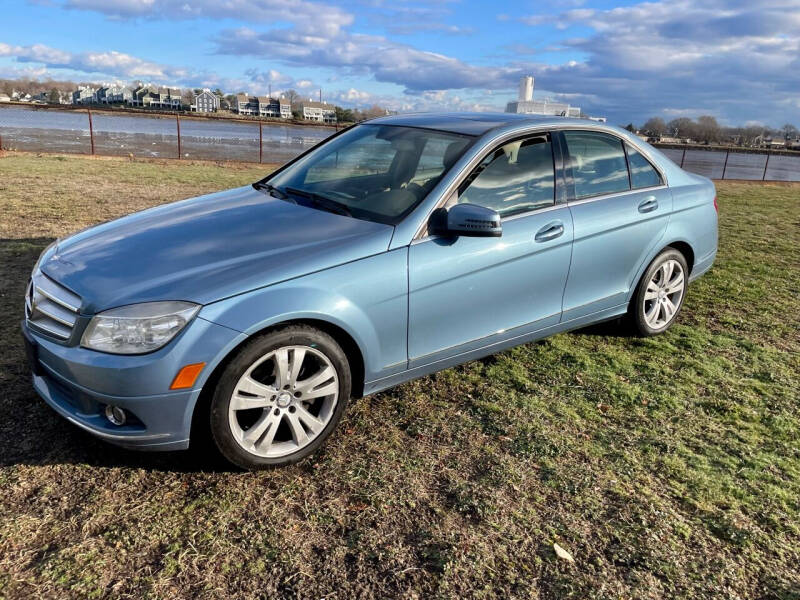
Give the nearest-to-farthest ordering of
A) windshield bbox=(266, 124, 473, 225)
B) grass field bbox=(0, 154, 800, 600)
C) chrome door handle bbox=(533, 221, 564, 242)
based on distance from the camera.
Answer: grass field bbox=(0, 154, 800, 600) → windshield bbox=(266, 124, 473, 225) → chrome door handle bbox=(533, 221, 564, 242)

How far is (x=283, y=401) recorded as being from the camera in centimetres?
289

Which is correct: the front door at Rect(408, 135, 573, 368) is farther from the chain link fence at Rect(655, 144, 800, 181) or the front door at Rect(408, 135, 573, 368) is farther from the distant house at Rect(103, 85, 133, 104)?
the distant house at Rect(103, 85, 133, 104)

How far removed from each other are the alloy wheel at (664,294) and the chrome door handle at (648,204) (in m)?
0.48

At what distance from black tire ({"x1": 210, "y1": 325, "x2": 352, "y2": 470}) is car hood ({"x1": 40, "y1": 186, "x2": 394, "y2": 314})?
27 cm

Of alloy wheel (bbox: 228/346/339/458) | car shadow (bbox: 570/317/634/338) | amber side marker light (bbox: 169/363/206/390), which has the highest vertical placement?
amber side marker light (bbox: 169/363/206/390)

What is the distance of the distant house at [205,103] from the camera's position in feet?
310

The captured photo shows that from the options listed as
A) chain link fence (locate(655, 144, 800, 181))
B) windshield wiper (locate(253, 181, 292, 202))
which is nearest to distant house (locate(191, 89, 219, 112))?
chain link fence (locate(655, 144, 800, 181))

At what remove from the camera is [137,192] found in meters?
11.3

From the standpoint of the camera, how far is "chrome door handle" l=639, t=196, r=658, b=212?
14.4ft

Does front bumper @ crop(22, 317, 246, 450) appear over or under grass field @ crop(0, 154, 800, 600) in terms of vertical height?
over

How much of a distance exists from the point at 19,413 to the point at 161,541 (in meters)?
1.46

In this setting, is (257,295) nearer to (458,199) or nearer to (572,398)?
(458,199)

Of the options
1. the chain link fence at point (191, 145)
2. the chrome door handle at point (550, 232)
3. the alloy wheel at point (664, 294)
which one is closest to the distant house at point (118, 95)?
the chain link fence at point (191, 145)

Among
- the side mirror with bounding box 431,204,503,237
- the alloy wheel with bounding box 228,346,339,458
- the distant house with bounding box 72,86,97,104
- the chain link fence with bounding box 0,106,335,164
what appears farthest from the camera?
the distant house with bounding box 72,86,97,104
